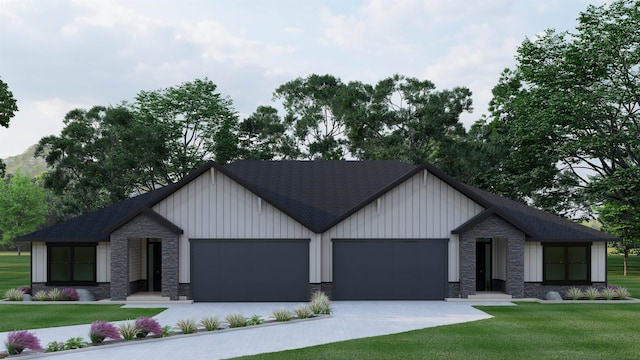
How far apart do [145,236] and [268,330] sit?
977 centimetres

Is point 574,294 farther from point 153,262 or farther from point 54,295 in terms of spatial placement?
point 54,295

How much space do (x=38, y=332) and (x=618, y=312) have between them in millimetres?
20070

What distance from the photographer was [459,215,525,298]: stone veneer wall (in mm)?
26984

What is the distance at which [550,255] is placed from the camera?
1110 inches

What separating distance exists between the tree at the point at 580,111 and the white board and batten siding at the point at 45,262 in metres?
30.1

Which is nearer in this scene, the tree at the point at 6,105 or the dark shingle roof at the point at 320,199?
the dark shingle roof at the point at 320,199

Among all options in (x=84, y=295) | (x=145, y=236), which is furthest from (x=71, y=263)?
(x=145, y=236)

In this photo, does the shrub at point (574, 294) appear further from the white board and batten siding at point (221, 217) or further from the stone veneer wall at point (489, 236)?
→ the white board and batten siding at point (221, 217)

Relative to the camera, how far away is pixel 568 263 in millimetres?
28188

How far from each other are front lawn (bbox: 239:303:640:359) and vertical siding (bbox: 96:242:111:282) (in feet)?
49.3

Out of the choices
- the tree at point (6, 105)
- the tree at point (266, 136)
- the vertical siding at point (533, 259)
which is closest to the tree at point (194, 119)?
the tree at point (266, 136)

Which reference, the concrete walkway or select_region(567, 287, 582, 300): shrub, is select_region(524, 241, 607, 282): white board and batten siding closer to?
select_region(567, 287, 582, 300): shrub

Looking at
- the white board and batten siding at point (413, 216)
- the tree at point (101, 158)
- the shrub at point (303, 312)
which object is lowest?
the shrub at point (303, 312)

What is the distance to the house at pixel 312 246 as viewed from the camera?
87.2 ft
